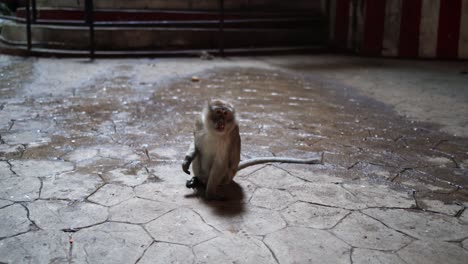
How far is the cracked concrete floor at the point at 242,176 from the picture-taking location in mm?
2676

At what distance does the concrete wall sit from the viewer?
30.3 ft

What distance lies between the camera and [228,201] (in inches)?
128

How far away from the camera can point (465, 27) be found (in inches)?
360

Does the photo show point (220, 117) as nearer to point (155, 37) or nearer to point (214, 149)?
point (214, 149)

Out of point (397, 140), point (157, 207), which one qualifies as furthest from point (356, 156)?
point (157, 207)

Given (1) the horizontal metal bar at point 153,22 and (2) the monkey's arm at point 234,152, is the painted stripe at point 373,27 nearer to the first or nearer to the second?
(1) the horizontal metal bar at point 153,22

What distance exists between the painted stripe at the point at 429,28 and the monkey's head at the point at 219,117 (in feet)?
25.2

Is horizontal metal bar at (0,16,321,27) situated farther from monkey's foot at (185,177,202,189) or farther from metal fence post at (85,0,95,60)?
monkey's foot at (185,177,202,189)

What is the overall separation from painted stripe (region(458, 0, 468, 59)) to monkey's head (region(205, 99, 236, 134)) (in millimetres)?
7734

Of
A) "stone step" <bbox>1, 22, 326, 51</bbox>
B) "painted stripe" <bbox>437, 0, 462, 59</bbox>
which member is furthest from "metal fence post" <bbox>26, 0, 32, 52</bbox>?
"painted stripe" <bbox>437, 0, 462, 59</bbox>

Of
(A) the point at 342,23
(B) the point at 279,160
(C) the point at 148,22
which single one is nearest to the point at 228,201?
(B) the point at 279,160

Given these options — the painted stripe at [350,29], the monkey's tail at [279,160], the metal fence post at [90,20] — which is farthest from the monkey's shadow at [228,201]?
Answer: the painted stripe at [350,29]

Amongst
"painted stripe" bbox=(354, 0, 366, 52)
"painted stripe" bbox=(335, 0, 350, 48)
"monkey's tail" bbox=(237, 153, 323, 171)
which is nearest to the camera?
"monkey's tail" bbox=(237, 153, 323, 171)

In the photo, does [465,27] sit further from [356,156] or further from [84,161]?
[84,161]
